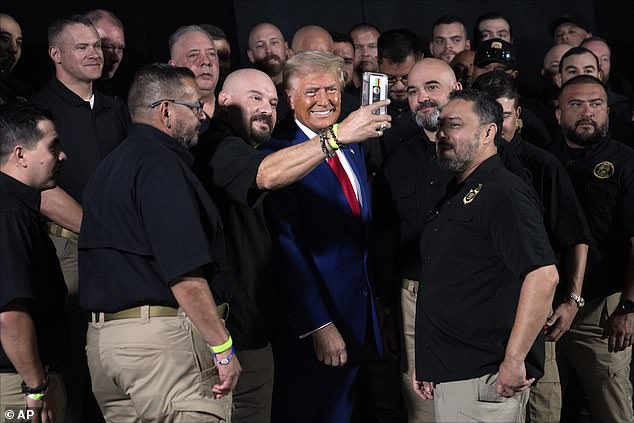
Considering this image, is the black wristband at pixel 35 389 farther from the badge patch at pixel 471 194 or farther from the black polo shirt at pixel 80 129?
the badge patch at pixel 471 194

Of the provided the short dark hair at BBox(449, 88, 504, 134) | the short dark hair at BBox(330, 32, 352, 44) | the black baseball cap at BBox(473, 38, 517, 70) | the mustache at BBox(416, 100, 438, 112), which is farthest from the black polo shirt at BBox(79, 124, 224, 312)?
the short dark hair at BBox(330, 32, 352, 44)

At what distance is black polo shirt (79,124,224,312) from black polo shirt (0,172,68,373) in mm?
130

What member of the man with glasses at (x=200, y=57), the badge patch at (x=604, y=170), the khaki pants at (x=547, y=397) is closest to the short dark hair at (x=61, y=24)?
the man with glasses at (x=200, y=57)

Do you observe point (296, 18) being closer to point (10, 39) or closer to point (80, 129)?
point (10, 39)

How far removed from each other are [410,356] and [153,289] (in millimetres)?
1451

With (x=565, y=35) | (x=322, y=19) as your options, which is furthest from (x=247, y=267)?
(x=565, y=35)

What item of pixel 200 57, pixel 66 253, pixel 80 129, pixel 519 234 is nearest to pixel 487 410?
pixel 519 234

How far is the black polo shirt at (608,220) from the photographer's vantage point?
4504 millimetres

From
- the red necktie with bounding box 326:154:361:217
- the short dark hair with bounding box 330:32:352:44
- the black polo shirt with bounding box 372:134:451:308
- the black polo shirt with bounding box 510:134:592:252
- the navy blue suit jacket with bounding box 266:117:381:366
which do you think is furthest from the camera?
the short dark hair with bounding box 330:32:352:44

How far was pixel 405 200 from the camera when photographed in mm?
4086

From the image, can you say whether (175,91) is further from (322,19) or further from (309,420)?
(322,19)

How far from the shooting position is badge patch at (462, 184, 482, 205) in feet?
11.0

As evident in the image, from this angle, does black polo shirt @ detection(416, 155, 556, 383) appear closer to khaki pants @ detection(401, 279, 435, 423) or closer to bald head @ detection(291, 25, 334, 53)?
khaki pants @ detection(401, 279, 435, 423)

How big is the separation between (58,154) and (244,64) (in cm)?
313
